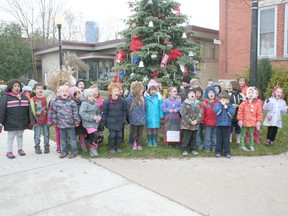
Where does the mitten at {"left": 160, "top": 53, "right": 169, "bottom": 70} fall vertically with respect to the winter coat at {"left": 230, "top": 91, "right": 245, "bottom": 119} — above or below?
above

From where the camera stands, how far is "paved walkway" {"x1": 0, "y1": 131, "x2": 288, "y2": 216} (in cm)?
370

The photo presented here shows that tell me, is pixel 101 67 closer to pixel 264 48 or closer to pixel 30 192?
pixel 264 48

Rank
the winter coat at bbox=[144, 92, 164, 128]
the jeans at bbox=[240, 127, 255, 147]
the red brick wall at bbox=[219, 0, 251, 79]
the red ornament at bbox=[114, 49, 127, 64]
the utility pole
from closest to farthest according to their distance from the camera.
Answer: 1. the jeans at bbox=[240, 127, 255, 147]
2. the winter coat at bbox=[144, 92, 164, 128]
3. the utility pole
4. the red ornament at bbox=[114, 49, 127, 64]
5. the red brick wall at bbox=[219, 0, 251, 79]

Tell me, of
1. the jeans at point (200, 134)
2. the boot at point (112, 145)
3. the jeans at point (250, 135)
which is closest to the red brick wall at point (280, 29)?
the jeans at point (250, 135)

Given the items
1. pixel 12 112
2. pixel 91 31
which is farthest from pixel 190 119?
pixel 91 31

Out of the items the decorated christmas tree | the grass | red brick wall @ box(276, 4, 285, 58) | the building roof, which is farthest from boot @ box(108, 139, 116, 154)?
the building roof

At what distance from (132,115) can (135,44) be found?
10.6 ft

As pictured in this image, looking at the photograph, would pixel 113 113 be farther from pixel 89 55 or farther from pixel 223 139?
pixel 89 55

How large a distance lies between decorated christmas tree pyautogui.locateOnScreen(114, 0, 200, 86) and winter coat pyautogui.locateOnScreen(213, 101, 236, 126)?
9.40 ft

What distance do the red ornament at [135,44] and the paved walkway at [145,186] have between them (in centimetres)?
420

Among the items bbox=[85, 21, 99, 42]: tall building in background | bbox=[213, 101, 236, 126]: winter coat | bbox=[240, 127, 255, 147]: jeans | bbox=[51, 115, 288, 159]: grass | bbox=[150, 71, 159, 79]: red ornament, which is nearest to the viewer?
bbox=[213, 101, 236, 126]: winter coat

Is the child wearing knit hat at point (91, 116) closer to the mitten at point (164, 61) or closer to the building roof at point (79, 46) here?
the mitten at point (164, 61)

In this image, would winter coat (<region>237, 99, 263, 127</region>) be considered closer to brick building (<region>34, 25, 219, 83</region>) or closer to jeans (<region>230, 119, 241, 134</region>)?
jeans (<region>230, 119, 241, 134</region>)

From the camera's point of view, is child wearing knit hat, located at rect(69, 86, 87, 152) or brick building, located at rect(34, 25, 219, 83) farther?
brick building, located at rect(34, 25, 219, 83)
